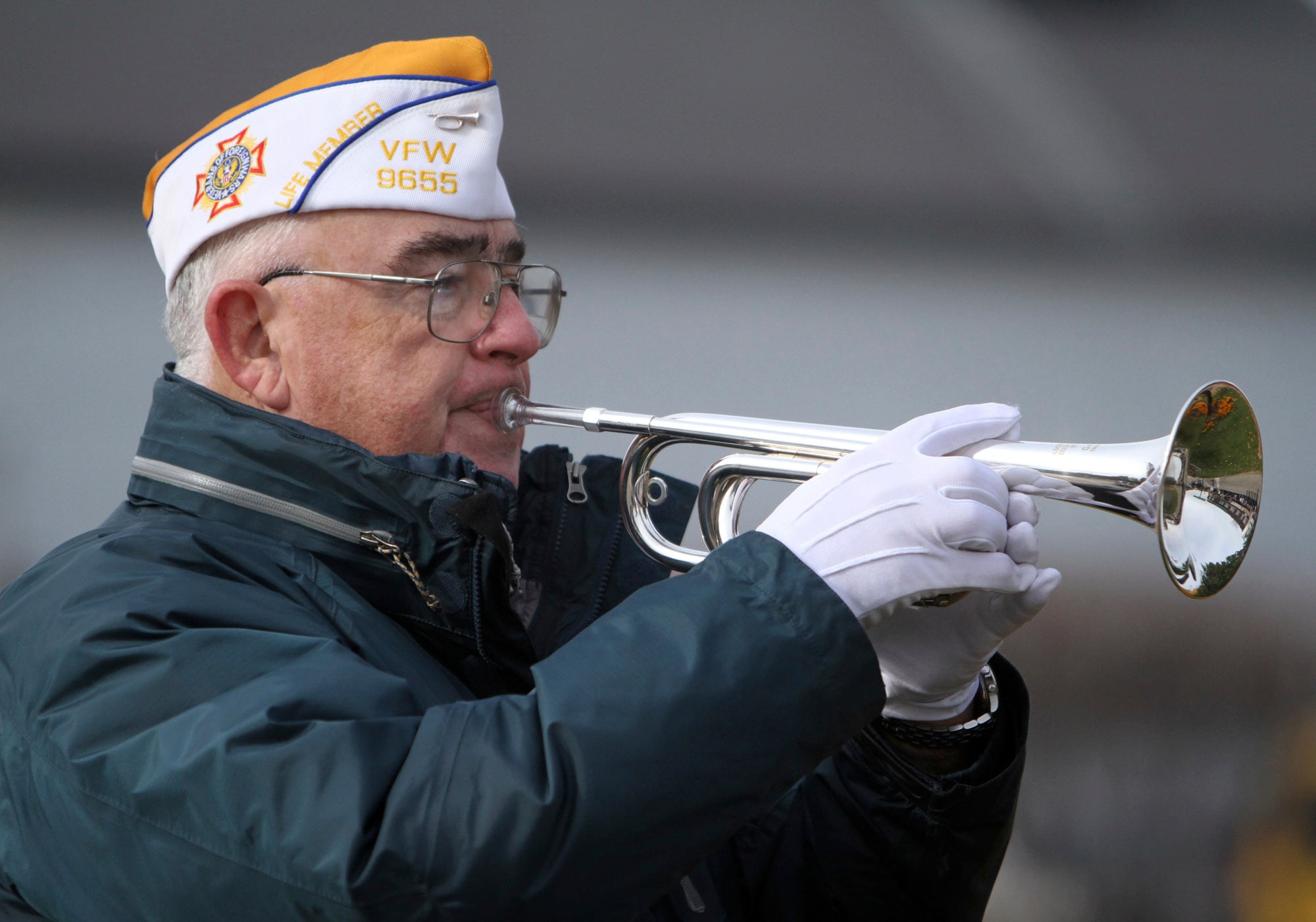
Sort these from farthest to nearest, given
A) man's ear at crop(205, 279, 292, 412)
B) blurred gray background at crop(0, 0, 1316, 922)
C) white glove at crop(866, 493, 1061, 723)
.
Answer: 1. blurred gray background at crop(0, 0, 1316, 922)
2. man's ear at crop(205, 279, 292, 412)
3. white glove at crop(866, 493, 1061, 723)

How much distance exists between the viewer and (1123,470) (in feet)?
4.58

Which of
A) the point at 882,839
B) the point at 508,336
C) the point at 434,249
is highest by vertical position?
the point at 434,249

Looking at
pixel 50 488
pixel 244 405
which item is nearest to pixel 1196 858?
pixel 244 405

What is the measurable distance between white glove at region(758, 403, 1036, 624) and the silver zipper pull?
2.31 feet

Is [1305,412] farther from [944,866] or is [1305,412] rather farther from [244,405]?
[244,405]

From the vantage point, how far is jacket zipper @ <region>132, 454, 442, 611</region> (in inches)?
62.6

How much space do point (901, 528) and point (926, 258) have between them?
1.84 m

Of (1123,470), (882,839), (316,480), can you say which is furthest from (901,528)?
(316,480)

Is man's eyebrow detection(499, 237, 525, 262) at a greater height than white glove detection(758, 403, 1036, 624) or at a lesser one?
greater

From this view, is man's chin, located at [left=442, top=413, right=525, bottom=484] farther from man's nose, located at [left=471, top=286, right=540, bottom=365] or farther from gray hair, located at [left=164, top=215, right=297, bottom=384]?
gray hair, located at [left=164, top=215, right=297, bottom=384]

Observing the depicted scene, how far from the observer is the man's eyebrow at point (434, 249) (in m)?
1.92

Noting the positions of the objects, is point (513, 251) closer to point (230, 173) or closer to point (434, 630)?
point (230, 173)

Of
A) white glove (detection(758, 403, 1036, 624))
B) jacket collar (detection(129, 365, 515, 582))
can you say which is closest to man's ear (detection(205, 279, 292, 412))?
jacket collar (detection(129, 365, 515, 582))

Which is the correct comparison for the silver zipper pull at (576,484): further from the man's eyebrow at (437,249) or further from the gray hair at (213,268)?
the gray hair at (213,268)
